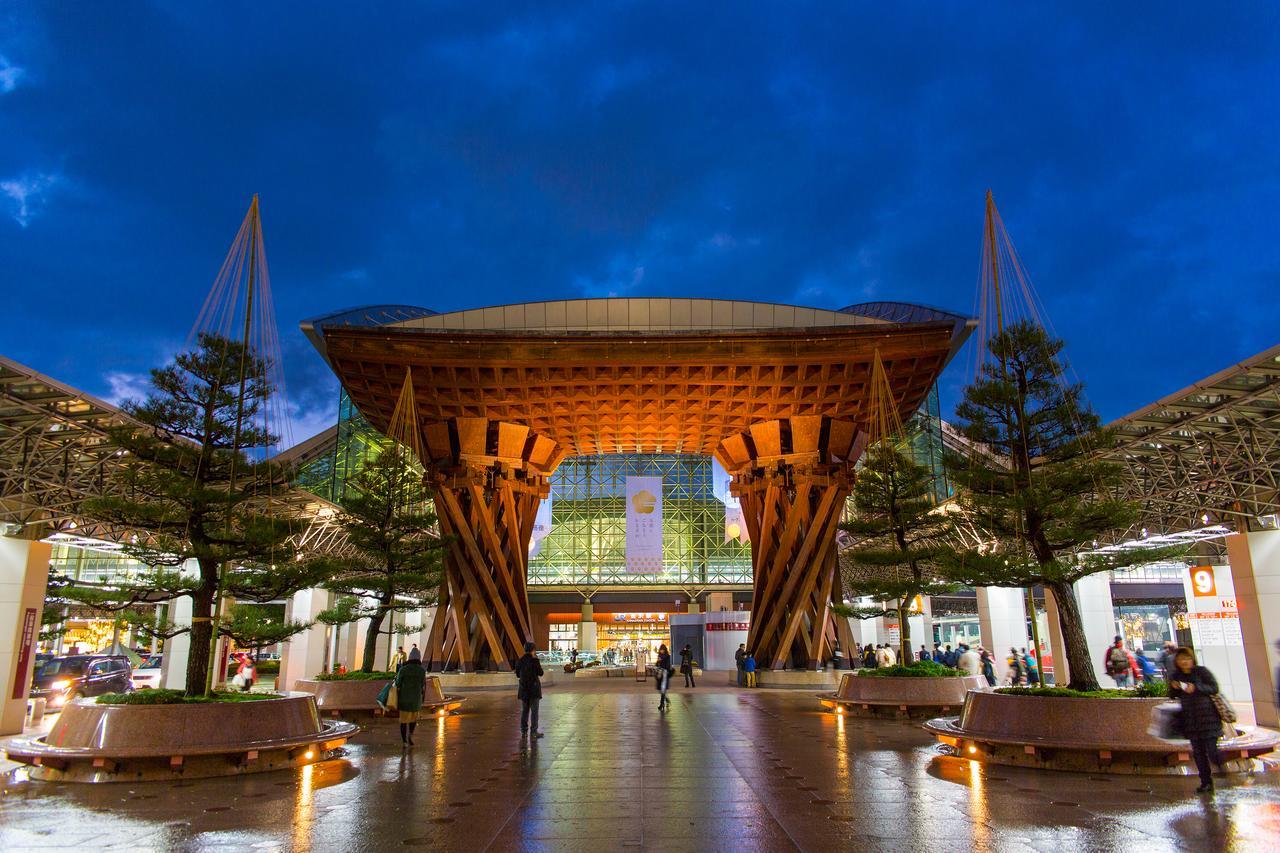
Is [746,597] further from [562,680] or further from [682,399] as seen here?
[682,399]

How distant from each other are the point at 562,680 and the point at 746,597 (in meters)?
18.6

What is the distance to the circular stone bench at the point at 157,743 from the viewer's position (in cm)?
784

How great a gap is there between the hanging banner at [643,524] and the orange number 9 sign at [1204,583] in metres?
17.1

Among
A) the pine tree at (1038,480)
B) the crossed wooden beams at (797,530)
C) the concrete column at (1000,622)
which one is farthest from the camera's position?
the concrete column at (1000,622)

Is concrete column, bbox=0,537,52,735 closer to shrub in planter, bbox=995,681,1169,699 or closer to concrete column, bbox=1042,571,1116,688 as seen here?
shrub in planter, bbox=995,681,1169,699

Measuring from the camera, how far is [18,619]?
12953 mm

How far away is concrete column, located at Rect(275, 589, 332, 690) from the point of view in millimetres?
23094

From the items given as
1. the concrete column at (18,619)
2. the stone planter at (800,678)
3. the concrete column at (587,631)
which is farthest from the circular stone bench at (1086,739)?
the concrete column at (587,631)

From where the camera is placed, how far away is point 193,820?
5992mm

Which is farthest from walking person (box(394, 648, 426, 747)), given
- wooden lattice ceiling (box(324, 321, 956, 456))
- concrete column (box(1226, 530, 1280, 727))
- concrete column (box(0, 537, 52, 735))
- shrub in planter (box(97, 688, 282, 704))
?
concrete column (box(1226, 530, 1280, 727))

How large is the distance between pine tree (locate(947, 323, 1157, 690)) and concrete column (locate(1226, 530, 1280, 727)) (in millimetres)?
4985

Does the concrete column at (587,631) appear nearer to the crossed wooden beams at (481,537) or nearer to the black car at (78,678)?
the crossed wooden beams at (481,537)

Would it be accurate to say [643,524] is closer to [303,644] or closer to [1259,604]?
[303,644]

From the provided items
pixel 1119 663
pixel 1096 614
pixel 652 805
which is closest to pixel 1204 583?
pixel 1096 614
